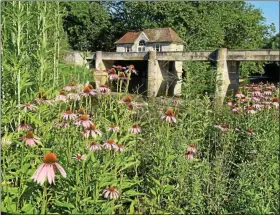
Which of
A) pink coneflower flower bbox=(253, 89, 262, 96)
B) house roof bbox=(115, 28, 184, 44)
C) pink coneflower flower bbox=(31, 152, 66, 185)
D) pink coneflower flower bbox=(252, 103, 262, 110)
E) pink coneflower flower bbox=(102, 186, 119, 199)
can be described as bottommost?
pink coneflower flower bbox=(102, 186, 119, 199)

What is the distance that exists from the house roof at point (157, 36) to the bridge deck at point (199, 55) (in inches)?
3.6

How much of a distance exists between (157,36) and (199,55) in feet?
1.07

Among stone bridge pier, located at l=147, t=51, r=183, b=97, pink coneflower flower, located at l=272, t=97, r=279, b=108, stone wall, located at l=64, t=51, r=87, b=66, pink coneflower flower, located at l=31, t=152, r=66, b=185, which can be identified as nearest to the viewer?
pink coneflower flower, located at l=31, t=152, r=66, b=185

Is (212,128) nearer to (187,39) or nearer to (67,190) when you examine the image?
(187,39)

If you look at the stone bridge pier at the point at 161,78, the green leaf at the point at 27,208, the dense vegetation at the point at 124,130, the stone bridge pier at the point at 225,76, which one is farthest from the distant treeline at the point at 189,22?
the green leaf at the point at 27,208

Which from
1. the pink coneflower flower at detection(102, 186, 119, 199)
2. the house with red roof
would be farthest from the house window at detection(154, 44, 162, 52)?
the pink coneflower flower at detection(102, 186, 119, 199)

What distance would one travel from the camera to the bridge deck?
6.59ft

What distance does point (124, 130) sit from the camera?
1599 mm

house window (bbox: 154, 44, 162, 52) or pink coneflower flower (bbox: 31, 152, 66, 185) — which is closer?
pink coneflower flower (bbox: 31, 152, 66, 185)

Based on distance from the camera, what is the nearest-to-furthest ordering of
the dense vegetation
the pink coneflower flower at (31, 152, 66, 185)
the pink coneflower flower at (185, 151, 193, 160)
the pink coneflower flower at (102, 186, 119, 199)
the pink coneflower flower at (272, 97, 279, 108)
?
the pink coneflower flower at (31, 152, 66, 185)
the pink coneflower flower at (102, 186, 119, 199)
the dense vegetation
the pink coneflower flower at (185, 151, 193, 160)
the pink coneflower flower at (272, 97, 279, 108)

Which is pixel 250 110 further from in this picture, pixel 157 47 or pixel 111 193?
Result: pixel 111 193

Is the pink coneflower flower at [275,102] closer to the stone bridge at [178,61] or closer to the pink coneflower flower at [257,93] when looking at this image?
the pink coneflower flower at [257,93]

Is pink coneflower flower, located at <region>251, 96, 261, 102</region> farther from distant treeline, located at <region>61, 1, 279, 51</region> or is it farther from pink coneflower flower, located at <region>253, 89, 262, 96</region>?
distant treeline, located at <region>61, 1, 279, 51</region>

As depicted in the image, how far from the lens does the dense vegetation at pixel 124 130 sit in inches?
49.5
